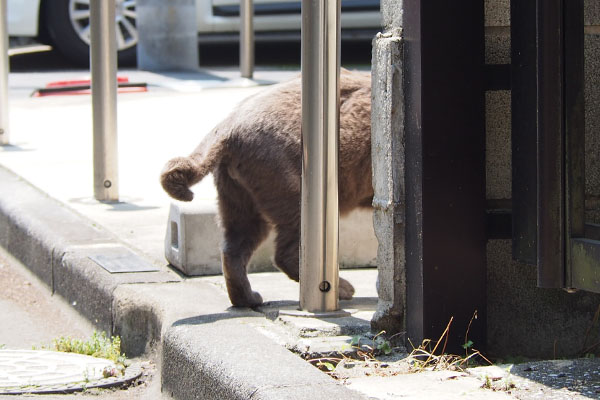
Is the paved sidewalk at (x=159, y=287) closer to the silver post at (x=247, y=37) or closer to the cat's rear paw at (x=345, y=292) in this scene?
the cat's rear paw at (x=345, y=292)

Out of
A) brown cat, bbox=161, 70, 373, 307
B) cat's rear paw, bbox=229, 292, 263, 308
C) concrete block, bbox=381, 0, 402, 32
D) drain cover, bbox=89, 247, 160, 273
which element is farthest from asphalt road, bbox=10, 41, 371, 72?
concrete block, bbox=381, 0, 402, 32

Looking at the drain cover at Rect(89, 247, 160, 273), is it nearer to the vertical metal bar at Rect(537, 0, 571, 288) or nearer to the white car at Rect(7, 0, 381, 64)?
the vertical metal bar at Rect(537, 0, 571, 288)

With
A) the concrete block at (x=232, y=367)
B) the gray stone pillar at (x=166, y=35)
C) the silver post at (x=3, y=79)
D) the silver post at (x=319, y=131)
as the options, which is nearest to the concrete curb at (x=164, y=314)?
the concrete block at (x=232, y=367)

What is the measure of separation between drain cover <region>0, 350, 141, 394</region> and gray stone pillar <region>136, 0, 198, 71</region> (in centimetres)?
829

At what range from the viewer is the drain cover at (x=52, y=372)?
3.31m

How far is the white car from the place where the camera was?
447 inches

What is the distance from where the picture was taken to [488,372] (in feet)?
9.36

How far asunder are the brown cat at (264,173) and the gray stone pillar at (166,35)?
7806 mm

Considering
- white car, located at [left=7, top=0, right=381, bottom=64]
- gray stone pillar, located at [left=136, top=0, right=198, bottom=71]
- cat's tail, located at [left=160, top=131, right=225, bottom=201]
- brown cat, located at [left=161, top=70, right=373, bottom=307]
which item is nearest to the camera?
cat's tail, located at [left=160, top=131, right=225, bottom=201]

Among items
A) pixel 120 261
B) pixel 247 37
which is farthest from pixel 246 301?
pixel 247 37

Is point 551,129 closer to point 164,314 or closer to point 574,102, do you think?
point 574,102

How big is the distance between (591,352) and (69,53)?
9.81m

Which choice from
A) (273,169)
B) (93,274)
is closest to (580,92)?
(273,169)

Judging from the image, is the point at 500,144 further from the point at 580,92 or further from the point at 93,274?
the point at 93,274
